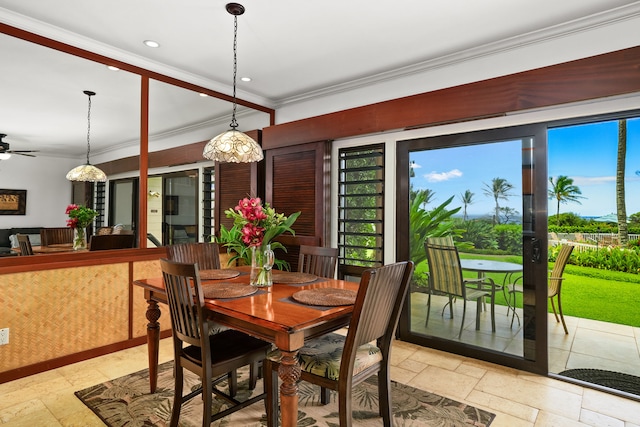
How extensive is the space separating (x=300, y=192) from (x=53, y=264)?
90.3 inches

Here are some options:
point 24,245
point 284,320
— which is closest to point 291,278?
point 284,320

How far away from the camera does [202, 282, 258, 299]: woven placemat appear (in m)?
2.03

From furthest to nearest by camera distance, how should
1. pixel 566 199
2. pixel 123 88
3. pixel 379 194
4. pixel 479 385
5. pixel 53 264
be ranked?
pixel 566 199
pixel 379 194
pixel 123 88
pixel 53 264
pixel 479 385

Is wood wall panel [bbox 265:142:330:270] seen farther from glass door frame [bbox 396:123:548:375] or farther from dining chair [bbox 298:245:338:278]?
glass door frame [bbox 396:123:548:375]

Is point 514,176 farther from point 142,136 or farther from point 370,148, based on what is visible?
point 142,136

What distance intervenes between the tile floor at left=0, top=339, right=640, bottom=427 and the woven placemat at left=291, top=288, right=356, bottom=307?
41.0 inches

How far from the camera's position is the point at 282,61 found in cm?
333

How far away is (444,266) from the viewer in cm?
325

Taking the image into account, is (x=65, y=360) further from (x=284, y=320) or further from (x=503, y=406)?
(x=503, y=406)

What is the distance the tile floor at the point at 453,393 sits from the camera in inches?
84.7

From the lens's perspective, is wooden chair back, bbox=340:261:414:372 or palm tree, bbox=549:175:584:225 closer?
wooden chair back, bbox=340:261:414:372

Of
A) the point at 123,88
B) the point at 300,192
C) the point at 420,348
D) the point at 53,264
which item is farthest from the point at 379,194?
the point at 53,264

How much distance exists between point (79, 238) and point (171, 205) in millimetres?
986

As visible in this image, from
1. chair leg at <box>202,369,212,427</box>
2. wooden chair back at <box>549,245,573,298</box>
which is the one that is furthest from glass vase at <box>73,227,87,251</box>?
wooden chair back at <box>549,245,573,298</box>
